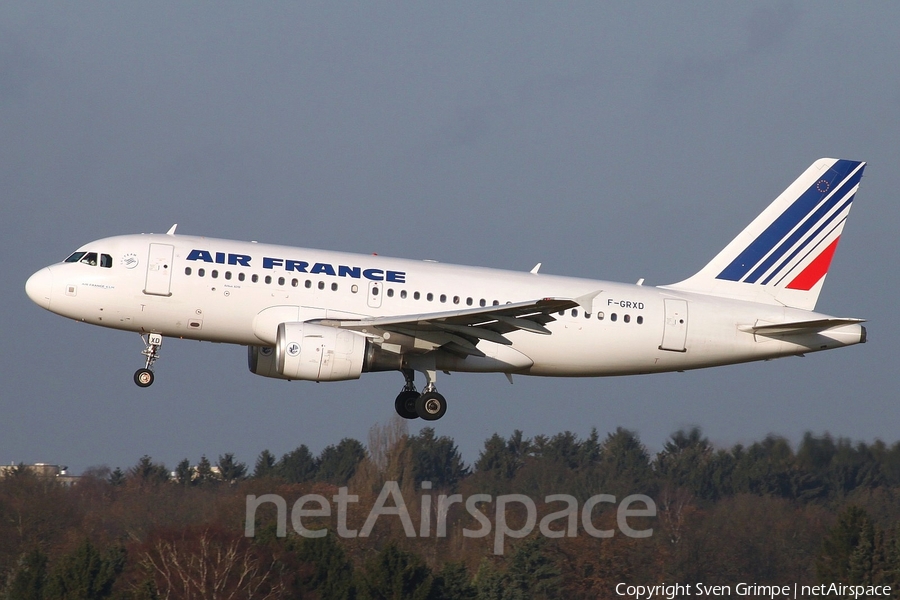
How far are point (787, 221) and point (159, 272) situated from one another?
18833mm

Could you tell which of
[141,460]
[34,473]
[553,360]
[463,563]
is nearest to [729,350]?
[553,360]

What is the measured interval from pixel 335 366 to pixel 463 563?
3809 centimetres

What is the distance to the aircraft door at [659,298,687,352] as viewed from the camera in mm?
35000

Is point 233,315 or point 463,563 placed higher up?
point 233,315

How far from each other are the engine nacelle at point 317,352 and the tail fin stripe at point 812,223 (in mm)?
12611

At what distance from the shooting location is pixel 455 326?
1283 inches

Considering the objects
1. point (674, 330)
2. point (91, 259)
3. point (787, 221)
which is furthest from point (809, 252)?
point (91, 259)

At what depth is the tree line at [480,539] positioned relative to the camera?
6188 cm

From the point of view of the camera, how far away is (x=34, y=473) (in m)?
74.2

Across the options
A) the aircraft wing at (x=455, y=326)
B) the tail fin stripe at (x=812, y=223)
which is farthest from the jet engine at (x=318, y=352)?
the tail fin stripe at (x=812, y=223)

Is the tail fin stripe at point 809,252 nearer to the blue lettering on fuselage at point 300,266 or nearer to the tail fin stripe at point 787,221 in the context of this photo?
the tail fin stripe at point 787,221

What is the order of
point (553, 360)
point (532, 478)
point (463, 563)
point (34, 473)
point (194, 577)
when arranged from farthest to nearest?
point (532, 478)
point (34, 473)
point (463, 563)
point (194, 577)
point (553, 360)

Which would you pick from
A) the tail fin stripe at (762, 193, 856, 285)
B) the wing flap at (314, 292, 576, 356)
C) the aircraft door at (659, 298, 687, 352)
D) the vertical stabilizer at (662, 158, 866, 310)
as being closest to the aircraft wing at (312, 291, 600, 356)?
the wing flap at (314, 292, 576, 356)

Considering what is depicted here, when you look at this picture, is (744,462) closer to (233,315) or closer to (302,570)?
(302,570)
